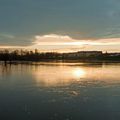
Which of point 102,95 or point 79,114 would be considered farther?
point 102,95

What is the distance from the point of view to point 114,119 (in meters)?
11.2

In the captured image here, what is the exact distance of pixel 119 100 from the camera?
15.2m

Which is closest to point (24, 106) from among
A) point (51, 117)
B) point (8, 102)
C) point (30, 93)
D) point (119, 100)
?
point (8, 102)

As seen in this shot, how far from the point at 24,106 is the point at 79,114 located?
2883mm

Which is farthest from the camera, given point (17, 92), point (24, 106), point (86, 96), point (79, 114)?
point (17, 92)

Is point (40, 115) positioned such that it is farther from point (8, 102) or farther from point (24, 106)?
point (8, 102)

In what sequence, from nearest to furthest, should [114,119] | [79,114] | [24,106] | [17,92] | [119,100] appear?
[114,119]
[79,114]
[24,106]
[119,100]
[17,92]

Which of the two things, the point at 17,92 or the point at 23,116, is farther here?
the point at 17,92

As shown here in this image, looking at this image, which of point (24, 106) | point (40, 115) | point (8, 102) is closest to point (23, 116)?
point (40, 115)

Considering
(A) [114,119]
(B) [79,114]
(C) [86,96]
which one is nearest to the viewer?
(A) [114,119]

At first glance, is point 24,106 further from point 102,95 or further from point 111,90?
point 111,90

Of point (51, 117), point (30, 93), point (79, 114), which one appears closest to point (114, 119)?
point (79, 114)

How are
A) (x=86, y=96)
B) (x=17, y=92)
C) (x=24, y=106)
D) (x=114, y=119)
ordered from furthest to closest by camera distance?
(x=17, y=92) < (x=86, y=96) < (x=24, y=106) < (x=114, y=119)

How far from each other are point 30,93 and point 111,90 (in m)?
5.33
